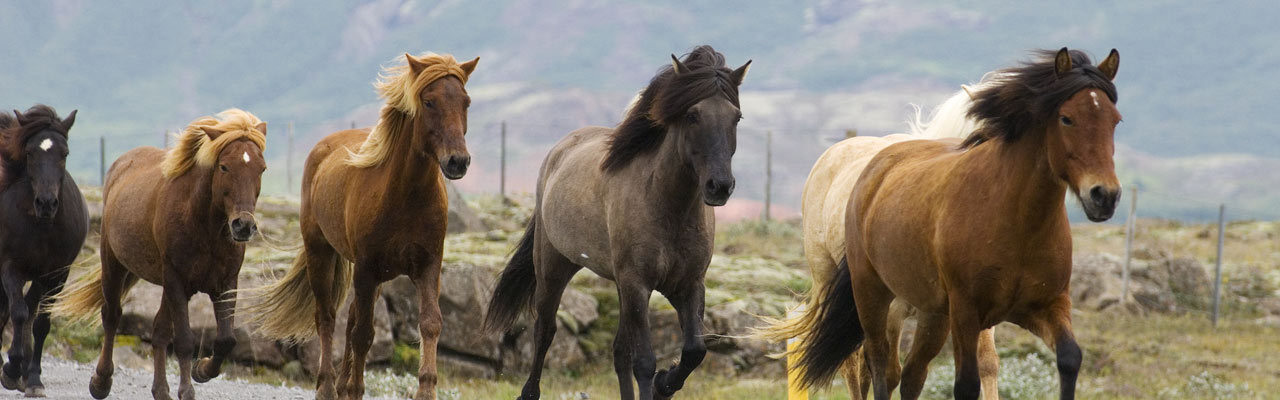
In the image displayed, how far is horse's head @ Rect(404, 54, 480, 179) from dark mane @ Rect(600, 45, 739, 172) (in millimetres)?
804

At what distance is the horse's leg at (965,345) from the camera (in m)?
5.16

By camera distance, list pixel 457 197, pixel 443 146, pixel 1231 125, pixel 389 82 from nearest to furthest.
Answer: pixel 443 146 < pixel 389 82 < pixel 457 197 < pixel 1231 125

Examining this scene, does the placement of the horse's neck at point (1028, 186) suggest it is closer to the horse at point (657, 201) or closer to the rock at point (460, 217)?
the horse at point (657, 201)

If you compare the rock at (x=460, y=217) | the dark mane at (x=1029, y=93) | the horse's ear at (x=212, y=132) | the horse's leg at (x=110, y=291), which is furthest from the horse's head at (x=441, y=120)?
the rock at (x=460, y=217)

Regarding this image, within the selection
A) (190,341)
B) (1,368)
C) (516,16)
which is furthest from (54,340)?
(516,16)

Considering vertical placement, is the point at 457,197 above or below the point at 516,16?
below

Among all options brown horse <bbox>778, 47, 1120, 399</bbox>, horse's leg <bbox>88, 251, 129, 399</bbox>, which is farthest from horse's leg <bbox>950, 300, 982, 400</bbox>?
horse's leg <bbox>88, 251, 129, 399</bbox>

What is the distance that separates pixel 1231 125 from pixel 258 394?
84.9 m

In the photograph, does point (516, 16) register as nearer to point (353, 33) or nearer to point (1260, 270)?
point (353, 33)

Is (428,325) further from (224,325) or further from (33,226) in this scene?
(33,226)

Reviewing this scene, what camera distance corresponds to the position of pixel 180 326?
7477 millimetres

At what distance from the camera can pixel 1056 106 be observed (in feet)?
15.7

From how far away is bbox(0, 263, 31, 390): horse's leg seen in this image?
8.50 metres

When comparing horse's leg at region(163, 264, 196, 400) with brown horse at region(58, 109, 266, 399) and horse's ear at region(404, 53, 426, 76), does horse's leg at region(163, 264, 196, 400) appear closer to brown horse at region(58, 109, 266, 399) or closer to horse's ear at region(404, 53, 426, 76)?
brown horse at region(58, 109, 266, 399)
